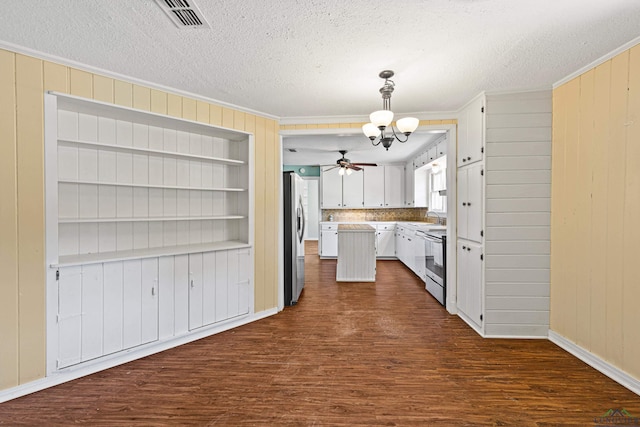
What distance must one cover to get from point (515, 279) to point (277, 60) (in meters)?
2.99

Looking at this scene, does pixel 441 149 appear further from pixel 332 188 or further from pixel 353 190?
pixel 332 188

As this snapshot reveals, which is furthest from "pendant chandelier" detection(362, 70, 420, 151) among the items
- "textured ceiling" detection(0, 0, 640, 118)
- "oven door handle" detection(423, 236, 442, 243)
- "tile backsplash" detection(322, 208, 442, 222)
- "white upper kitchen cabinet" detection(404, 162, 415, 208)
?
"tile backsplash" detection(322, 208, 442, 222)

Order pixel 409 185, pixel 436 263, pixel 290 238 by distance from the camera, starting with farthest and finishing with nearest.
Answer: pixel 409 185
pixel 436 263
pixel 290 238

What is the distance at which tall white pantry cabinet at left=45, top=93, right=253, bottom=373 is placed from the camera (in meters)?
2.18

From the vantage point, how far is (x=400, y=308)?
3.67 m

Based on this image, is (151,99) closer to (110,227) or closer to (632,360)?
(110,227)

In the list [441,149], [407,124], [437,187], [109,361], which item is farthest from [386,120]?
[437,187]

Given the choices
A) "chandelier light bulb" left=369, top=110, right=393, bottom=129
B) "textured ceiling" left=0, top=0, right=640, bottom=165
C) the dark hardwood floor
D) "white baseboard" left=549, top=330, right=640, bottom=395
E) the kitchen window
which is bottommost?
the dark hardwood floor

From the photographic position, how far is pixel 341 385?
2.06 m

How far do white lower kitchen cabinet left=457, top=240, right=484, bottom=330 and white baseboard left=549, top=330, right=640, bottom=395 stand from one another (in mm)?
637

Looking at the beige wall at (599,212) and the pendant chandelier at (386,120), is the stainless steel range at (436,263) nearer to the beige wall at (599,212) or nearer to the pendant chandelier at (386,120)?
the beige wall at (599,212)

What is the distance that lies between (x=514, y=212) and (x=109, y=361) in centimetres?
390

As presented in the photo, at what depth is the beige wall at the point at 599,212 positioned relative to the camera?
2.00 meters

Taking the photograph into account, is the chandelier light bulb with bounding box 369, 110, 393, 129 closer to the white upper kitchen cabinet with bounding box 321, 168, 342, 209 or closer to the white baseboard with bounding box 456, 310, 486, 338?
the white baseboard with bounding box 456, 310, 486, 338
